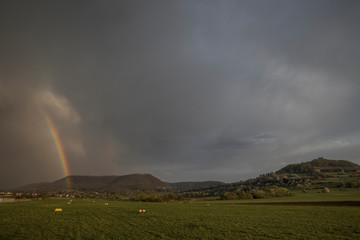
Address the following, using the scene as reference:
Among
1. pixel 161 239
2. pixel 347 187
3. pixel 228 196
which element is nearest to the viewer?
pixel 161 239

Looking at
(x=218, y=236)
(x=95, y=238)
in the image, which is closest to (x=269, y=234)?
(x=218, y=236)

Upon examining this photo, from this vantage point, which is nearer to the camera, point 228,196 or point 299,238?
point 299,238

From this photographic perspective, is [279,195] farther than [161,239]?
Yes

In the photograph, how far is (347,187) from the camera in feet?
532

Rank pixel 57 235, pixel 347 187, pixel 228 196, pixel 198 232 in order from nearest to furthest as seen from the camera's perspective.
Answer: pixel 57 235 → pixel 198 232 → pixel 228 196 → pixel 347 187

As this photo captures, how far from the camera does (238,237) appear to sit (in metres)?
23.8

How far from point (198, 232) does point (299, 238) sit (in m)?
10.7

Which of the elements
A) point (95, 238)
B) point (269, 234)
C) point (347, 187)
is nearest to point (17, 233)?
point (95, 238)

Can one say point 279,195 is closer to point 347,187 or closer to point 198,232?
point 347,187

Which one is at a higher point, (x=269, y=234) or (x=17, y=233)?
(x=17, y=233)

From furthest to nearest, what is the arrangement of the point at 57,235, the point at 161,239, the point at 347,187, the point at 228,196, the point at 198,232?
the point at 347,187 < the point at 228,196 < the point at 198,232 < the point at 57,235 < the point at 161,239

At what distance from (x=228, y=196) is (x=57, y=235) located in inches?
5092

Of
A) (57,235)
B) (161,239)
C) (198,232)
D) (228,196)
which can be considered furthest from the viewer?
(228,196)

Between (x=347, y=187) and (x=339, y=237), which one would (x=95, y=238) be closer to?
(x=339, y=237)
